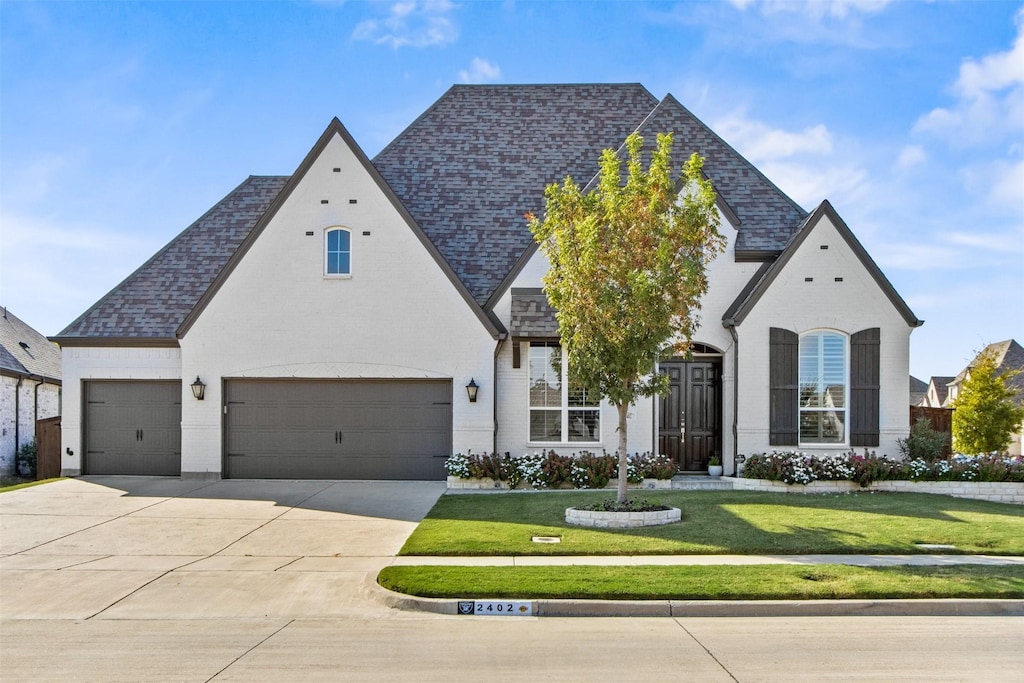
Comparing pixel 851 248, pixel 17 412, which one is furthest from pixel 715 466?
pixel 17 412

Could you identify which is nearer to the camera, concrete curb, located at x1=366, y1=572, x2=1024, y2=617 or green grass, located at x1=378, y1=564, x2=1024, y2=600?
concrete curb, located at x1=366, y1=572, x2=1024, y2=617

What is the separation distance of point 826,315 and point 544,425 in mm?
6645

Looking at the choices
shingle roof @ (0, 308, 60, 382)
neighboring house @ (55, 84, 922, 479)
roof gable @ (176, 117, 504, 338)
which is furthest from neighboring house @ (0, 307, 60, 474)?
roof gable @ (176, 117, 504, 338)

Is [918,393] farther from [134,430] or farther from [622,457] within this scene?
[134,430]

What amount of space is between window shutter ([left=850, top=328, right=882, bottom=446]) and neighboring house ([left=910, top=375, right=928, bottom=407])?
52.8 meters

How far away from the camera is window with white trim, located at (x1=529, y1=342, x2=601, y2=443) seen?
18172 mm

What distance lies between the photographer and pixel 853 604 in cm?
841

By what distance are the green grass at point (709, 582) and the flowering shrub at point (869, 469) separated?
22.0ft

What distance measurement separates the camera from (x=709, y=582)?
29.4ft

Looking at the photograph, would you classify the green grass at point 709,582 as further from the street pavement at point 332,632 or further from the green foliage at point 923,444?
the green foliage at point 923,444

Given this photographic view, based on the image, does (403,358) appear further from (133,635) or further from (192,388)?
(133,635)

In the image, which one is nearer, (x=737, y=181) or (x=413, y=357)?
(x=413, y=357)

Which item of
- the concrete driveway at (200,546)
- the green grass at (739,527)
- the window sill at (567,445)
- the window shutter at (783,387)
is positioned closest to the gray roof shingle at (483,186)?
the window shutter at (783,387)

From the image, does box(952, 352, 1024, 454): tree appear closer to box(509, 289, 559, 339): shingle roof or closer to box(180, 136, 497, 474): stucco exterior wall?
box(509, 289, 559, 339): shingle roof
